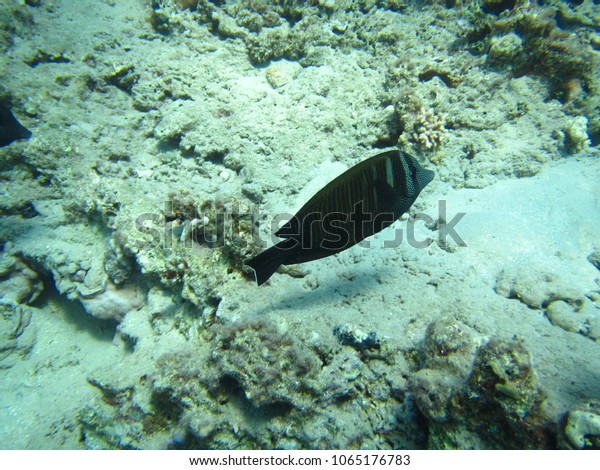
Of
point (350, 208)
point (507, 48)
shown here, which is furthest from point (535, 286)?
point (507, 48)

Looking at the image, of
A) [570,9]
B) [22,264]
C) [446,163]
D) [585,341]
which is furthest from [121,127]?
[570,9]

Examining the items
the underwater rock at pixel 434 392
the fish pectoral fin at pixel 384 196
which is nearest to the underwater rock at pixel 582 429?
the underwater rock at pixel 434 392

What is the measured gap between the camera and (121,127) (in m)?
5.05

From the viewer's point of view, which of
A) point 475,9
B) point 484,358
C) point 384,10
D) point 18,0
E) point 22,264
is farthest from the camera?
point 18,0

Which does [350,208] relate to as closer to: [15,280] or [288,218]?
[288,218]

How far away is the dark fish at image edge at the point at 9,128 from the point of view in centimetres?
456

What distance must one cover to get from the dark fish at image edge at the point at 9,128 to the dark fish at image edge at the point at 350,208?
5072 millimetres

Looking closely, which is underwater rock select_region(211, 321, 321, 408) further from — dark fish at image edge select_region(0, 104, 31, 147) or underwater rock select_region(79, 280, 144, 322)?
dark fish at image edge select_region(0, 104, 31, 147)

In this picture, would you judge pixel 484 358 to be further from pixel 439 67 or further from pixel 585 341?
pixel 439 67

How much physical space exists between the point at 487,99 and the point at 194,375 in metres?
5.49

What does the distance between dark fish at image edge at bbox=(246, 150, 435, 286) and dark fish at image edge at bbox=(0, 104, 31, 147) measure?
5.07 m

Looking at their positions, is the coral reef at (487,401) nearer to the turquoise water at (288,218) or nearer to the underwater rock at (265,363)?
the turquoise water at (288,218)

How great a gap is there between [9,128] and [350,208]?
562 cm

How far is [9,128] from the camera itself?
4.64m
